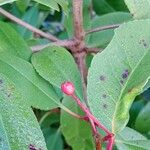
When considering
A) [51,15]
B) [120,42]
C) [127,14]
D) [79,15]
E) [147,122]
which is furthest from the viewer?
[51,15]

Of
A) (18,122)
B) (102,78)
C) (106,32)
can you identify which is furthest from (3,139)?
(106,32)

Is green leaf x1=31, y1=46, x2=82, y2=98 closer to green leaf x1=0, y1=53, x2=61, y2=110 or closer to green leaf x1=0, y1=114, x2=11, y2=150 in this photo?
green leaf x1=0, y1=53, x2=61, y2=110

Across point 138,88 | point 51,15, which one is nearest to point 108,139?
point 138,88

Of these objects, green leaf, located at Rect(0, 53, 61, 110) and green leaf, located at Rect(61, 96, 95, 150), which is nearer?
green leaf, located at Rect(0, 53, 61, 110)

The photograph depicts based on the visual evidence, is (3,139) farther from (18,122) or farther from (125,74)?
(125,74)

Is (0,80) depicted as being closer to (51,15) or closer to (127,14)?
(127,14)

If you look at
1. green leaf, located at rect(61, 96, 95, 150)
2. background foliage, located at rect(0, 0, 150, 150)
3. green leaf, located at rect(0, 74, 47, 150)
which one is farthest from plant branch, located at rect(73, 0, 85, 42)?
green leaf, located at rect(0, 74, 47, 150)
